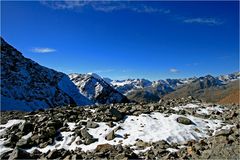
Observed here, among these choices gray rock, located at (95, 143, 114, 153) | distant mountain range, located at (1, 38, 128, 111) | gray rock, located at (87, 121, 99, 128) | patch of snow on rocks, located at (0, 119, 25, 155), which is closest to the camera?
gray rock, located at (95, 143, 114, 153)

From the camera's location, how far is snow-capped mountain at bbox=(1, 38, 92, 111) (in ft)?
279

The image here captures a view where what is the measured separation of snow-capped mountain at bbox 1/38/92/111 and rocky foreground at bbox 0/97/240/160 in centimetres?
5282

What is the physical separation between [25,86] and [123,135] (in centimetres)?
8116

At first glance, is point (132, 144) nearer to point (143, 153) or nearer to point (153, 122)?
point (143, 153)

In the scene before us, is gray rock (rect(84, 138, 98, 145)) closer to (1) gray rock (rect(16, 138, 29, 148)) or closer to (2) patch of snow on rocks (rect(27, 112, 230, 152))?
(2) patch of snow on rocks (rect(27, 112, 230, 152))

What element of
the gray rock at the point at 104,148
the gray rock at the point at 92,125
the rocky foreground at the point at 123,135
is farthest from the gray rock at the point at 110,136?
the gray rock at the point at 92,125

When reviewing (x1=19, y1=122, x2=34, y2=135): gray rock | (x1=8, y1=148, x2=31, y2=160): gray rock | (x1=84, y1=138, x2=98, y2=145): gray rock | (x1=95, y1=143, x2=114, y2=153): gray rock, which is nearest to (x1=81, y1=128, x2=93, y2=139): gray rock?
(x1=84, y1=138, x2=98, y2=145): gray rock

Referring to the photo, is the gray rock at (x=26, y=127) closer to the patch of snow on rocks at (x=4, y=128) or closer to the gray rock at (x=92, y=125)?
the patch of snow on rocks at (x=4, y=128)

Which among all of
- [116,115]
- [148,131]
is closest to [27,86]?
[116,115]

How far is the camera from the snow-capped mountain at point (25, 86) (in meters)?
85.1

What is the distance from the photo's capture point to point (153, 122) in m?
28.4

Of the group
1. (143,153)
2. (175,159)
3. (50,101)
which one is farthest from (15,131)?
(50,101)

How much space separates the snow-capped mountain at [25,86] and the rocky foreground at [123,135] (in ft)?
173

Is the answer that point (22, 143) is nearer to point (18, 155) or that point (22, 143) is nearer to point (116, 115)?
point (18, 155)
